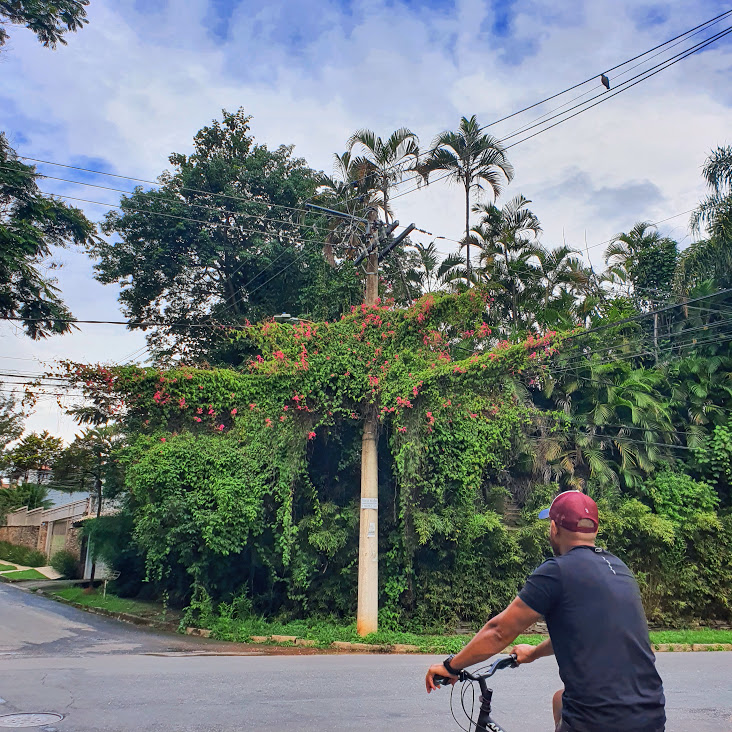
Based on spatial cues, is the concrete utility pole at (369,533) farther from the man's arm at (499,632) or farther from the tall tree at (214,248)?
the man's arm at (499,632)

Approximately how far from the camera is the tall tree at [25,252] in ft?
57.9

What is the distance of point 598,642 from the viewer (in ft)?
8.64

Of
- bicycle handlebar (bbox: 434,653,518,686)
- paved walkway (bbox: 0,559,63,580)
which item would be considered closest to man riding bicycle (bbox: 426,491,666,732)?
bicycle handlebar (bbox: 434,653,518,686)

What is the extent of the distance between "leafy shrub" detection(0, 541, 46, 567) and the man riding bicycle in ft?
139

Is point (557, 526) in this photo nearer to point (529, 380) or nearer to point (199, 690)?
point (199, 690)

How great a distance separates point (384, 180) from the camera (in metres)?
22.5

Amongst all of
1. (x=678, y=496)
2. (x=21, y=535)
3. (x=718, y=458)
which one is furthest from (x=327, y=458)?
(x=21, y=535)

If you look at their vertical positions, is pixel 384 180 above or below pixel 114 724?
above

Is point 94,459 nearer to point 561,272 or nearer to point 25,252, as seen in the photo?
point 25,252

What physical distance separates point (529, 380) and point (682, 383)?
4927 mm

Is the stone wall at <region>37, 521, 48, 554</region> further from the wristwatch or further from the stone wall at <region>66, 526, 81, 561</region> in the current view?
the wristwatch

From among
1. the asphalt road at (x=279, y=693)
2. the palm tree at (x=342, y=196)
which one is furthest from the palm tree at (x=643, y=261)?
the asphalt road at (x=279, y=693)

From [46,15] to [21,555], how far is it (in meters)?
33.4

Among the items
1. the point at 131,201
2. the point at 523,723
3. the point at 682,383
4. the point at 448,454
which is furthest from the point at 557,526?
the point at 131,201
